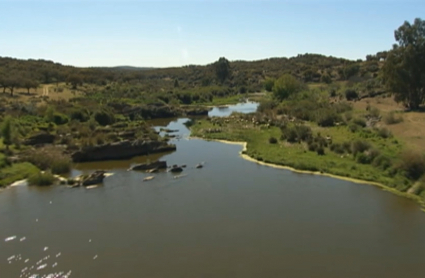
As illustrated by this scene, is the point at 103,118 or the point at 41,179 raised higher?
the point at 103,118

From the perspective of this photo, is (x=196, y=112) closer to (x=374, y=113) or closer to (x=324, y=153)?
(x=374, y=113)

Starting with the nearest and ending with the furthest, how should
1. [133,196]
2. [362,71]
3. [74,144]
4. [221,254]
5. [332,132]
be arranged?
[221,254] → [133,196] → [74,144] → [332,132] → [362,71]

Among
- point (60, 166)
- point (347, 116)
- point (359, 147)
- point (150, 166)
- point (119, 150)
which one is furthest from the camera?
point (347, 116)

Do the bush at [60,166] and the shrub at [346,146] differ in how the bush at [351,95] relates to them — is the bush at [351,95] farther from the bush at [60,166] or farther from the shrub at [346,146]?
the bush at [60,166]

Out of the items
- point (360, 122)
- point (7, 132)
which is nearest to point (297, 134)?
point (360, 122)

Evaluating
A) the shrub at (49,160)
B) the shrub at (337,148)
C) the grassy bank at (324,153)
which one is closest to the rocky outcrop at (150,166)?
the shrub at (49,160)

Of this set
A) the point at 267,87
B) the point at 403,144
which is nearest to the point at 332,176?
the point at 403,144

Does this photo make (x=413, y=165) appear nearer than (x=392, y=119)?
Yes

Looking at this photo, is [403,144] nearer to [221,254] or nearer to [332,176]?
[332,176]
